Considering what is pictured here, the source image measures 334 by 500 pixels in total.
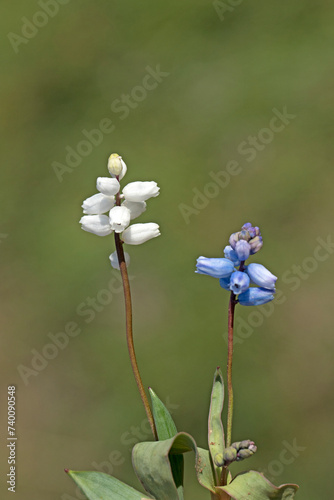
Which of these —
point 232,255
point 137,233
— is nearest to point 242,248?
point 232,255

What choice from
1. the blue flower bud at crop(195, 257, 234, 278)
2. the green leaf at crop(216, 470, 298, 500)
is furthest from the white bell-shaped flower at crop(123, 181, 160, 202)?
the green leaf at crop(216, 470, 298, 500)

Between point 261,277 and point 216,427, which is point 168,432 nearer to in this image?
point 216,427

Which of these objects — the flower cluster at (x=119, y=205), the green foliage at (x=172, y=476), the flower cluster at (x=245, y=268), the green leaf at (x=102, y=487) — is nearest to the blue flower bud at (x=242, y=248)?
the flower cluster at (x=245, y=268)

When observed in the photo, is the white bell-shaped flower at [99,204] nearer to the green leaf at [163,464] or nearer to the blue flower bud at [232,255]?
the blue flower bud at [232,255]

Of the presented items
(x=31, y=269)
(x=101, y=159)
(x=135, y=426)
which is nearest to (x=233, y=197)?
(x=101, y=159)

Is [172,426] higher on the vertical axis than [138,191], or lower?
lower

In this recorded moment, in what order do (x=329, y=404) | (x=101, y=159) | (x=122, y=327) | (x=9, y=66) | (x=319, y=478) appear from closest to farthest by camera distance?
(x=319, y=478)
(x=329, y=404)
(x=122, y=327)
(x=101, y=159)
(x=9, y=66)

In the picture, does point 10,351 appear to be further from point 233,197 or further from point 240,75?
point 240,75
